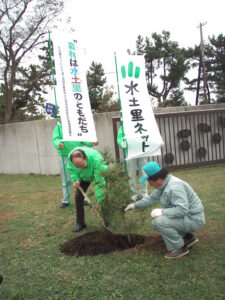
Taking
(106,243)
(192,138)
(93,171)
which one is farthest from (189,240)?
(192,138)

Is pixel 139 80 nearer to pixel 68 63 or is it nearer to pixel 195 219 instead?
pixel 68 63

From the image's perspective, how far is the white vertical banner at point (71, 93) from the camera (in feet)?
15.0

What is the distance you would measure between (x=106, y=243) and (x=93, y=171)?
3.12 feet

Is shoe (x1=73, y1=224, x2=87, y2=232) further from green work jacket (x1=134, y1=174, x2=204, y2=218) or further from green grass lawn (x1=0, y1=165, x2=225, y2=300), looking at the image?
green work jacket (x1=134, y1=174, x2=204, y2=218)

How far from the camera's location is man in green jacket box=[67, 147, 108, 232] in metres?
3.41

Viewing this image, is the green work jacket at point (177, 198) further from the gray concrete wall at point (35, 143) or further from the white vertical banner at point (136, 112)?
the gray concrete wall at point (35, 143)

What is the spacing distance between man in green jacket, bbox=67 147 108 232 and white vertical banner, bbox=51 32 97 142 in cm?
89

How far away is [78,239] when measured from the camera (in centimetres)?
349

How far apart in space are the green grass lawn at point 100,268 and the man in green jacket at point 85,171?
415mm

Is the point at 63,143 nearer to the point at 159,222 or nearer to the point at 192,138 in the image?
the point at 159,222

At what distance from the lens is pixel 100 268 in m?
2.79

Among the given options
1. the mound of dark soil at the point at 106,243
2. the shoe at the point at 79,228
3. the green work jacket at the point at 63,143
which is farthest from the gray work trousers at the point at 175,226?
the green work jacket at the point at 63,143

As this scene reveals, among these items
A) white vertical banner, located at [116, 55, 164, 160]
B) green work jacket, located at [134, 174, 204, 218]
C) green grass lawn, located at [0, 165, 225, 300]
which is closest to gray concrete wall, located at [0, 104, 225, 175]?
white vertical banner, located at [116, 55, 164, 160]

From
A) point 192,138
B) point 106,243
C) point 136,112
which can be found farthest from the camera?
point 192,138
